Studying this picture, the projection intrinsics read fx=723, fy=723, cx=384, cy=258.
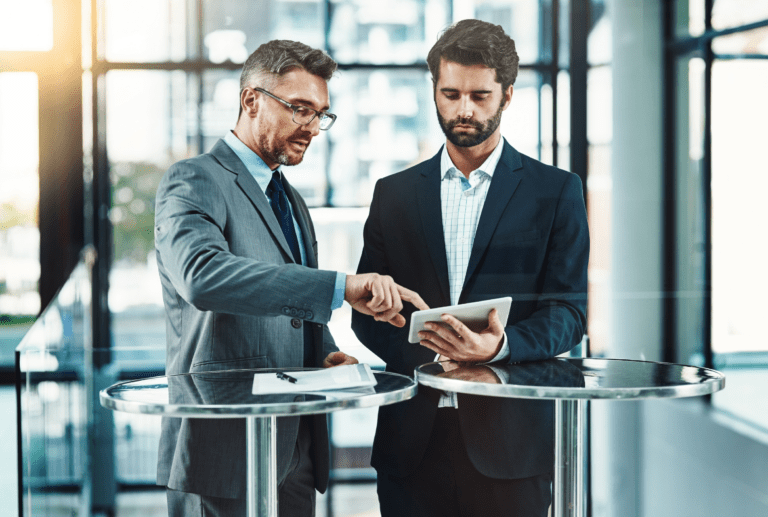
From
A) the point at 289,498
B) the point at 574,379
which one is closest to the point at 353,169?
the point at 289,498

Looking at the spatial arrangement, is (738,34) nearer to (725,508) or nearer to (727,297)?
(727,297)

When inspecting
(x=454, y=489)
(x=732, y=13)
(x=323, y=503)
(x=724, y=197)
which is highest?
(x=732, y=13)

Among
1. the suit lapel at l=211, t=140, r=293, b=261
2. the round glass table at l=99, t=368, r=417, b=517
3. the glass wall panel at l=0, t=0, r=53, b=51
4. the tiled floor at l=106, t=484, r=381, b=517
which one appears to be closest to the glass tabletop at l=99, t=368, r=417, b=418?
the round glass table at l=99, t=368, r=417, b=517

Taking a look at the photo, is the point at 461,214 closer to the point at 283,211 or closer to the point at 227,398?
the point at 283,211

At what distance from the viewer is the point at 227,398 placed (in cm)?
143

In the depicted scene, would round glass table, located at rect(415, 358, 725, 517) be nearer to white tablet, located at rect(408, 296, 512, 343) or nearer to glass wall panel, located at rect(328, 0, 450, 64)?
white tablet, located at rect(408, 296, 512, 343)

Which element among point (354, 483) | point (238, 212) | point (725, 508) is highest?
point (238, 212)

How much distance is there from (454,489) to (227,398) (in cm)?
106

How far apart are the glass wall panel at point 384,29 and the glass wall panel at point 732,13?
148cm

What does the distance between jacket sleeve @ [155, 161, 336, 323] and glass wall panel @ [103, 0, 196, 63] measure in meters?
1.25

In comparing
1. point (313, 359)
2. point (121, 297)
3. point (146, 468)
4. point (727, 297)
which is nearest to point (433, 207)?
point (313, 359)

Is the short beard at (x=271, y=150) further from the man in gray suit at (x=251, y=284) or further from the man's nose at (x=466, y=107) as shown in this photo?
the man's nose at (x=466, y=107)

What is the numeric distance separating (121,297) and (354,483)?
122 cm

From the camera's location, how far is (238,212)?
1973 mm
